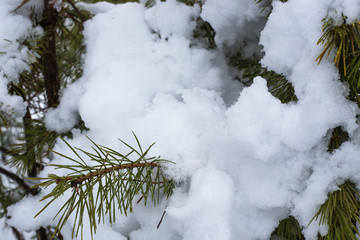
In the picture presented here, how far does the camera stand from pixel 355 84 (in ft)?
1.83

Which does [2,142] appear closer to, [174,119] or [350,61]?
[174,119]

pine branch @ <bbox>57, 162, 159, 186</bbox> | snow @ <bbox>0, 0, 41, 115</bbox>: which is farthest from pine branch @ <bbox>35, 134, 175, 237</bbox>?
snow @ <bbox>0, 0, 41, 115</bbox>

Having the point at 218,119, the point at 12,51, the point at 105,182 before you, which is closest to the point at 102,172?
the point at 105,182

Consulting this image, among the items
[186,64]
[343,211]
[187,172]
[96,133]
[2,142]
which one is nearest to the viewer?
[343,211]

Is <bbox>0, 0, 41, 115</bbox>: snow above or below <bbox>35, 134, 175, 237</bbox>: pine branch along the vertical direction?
above

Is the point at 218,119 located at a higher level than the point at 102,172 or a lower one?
higher

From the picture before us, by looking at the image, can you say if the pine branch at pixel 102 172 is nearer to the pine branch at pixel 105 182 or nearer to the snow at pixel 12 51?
the pine branch at pixel 105 182

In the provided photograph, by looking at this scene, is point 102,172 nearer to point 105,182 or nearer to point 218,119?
point 105,182

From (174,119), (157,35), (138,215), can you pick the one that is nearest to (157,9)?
(157,35)

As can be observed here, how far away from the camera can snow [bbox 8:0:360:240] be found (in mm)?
566

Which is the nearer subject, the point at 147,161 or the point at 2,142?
the point at 147,161

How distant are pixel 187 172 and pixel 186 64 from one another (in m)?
0.35

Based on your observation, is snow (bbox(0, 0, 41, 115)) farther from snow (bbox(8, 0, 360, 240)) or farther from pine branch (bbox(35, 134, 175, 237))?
pine branch (bbox(35, 134, 175, 237))

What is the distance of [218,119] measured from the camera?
0.72m
